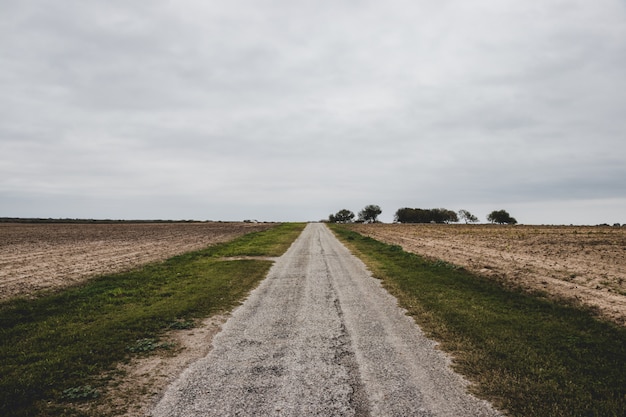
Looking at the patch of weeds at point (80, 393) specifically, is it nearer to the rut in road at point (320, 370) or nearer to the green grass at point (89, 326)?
the green grass at point (89, 326)

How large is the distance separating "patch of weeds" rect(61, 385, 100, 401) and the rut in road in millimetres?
1195

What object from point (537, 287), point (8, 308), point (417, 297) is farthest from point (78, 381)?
point (537, 287)

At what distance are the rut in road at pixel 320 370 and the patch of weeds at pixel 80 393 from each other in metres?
1.19

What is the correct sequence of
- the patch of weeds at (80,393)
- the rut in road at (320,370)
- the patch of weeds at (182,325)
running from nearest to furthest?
the rut in road at (320,370), the patch of weeds at (80,393), the patch of weeds at (182,325)

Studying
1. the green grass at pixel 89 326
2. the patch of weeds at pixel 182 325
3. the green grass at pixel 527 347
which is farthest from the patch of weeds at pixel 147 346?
the green grass at pixel 527 347

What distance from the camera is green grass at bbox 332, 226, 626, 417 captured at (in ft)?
19.7

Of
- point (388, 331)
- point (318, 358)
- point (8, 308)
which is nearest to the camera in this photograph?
point (318, 358)

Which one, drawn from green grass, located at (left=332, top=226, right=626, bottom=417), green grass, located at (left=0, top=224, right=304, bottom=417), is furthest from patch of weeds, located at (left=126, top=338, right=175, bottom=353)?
green grass, located at (left=332, top=226, right=626, bottom=417)

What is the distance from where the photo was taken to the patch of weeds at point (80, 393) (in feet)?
19.7

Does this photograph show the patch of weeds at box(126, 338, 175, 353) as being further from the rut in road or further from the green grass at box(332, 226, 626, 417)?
the green grass at box(332, 226, 626, 417)

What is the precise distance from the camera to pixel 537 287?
16.4 meters

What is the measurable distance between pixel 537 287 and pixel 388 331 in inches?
406

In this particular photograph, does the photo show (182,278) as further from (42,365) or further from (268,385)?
(268,385)

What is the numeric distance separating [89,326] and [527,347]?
1093cm
